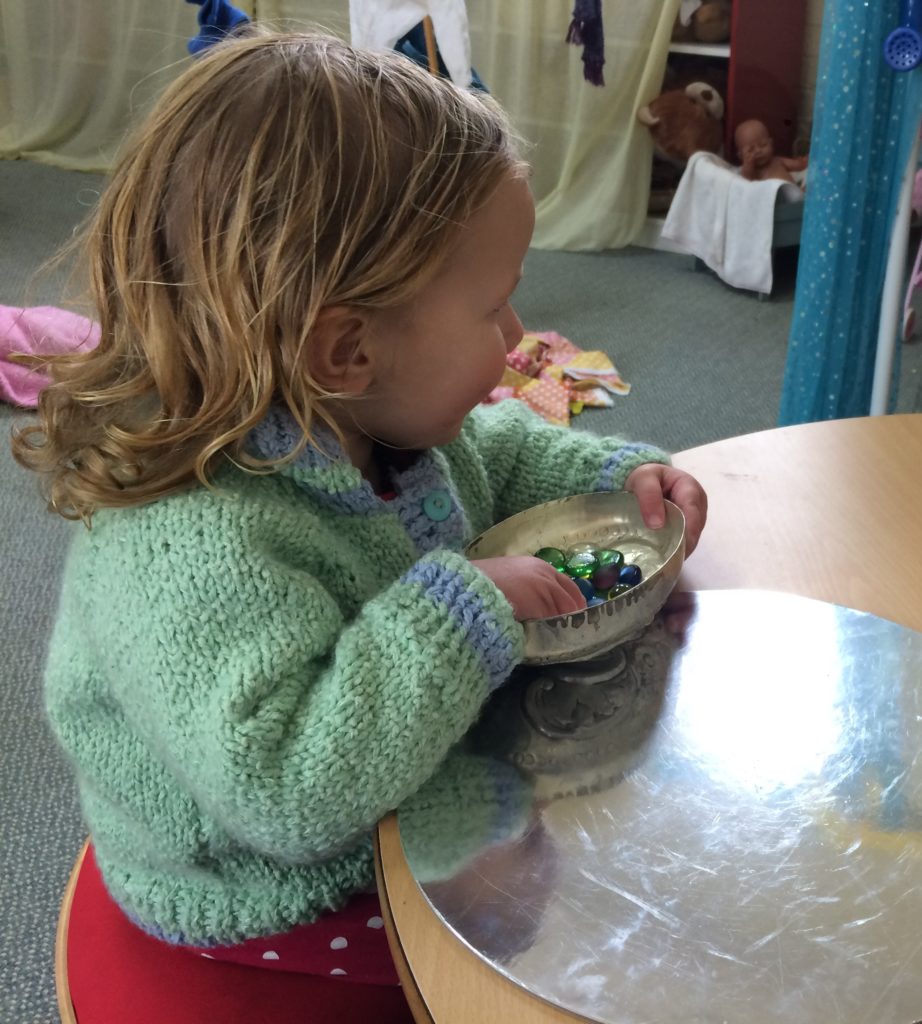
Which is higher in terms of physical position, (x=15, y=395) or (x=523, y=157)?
(x=523, y=157)

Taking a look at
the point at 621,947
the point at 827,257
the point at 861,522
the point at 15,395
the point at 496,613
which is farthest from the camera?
the point at 15,395

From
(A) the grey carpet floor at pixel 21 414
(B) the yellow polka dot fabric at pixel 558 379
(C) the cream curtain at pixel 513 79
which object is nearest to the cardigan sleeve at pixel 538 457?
(A) the grey carpet floor at pixel 21 414

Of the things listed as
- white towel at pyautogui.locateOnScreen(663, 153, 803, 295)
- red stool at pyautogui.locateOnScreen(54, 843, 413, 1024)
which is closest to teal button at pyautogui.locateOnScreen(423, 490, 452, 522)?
red stool at pyautogui.locateOnScreen(54, 843, 413, 1024)

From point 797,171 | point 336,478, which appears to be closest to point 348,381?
point 336,478

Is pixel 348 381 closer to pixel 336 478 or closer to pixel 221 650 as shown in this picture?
pixel 336 478

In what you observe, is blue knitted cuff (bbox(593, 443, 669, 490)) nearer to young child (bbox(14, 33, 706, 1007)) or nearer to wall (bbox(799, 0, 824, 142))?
young child (bbox(14, 33, 706, 1007))

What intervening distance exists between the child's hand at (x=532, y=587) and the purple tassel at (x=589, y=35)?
2.37 meters

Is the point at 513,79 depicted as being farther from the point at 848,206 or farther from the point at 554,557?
the point at 554,557

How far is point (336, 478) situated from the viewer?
67cm

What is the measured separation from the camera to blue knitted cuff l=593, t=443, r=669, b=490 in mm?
877

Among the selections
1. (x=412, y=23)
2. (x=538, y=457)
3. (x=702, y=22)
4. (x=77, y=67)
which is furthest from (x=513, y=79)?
(x=538, y=457)

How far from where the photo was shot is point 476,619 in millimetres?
604

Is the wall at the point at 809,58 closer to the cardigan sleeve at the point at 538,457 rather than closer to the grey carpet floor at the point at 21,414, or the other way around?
the grey carpet floor at the point at 21,414

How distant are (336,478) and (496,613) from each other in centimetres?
14
